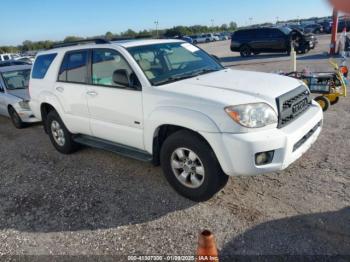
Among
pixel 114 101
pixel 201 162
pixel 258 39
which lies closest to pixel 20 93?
pixel 114 101

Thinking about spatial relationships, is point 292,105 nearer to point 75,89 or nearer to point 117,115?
point 117,115

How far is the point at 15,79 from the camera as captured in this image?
8391 mm

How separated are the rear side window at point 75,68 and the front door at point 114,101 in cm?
20

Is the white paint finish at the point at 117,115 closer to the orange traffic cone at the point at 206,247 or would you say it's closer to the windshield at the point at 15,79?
the orange traffic cone at the point at 206,247

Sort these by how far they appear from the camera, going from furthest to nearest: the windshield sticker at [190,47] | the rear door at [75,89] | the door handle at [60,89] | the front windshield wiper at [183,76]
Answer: the door handle at [60,89], the windshield sticker at [190,47], the rear door at [75,89], the front windshield wiper at [183,76]

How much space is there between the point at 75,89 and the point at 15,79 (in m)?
4.56

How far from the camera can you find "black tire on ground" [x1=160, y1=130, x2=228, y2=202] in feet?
11.1

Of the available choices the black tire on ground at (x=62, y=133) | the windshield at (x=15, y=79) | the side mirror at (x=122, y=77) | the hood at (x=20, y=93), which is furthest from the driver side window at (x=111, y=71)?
the windshield at (x=15, y=79)

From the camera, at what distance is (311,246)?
2824mm

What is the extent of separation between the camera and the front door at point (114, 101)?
394cm

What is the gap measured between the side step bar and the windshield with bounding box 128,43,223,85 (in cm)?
94

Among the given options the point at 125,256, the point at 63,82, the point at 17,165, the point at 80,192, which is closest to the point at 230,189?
the point at 125,256

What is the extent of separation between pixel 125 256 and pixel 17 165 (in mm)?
3375

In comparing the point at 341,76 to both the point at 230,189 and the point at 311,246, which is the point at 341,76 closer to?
the point at 230,189
